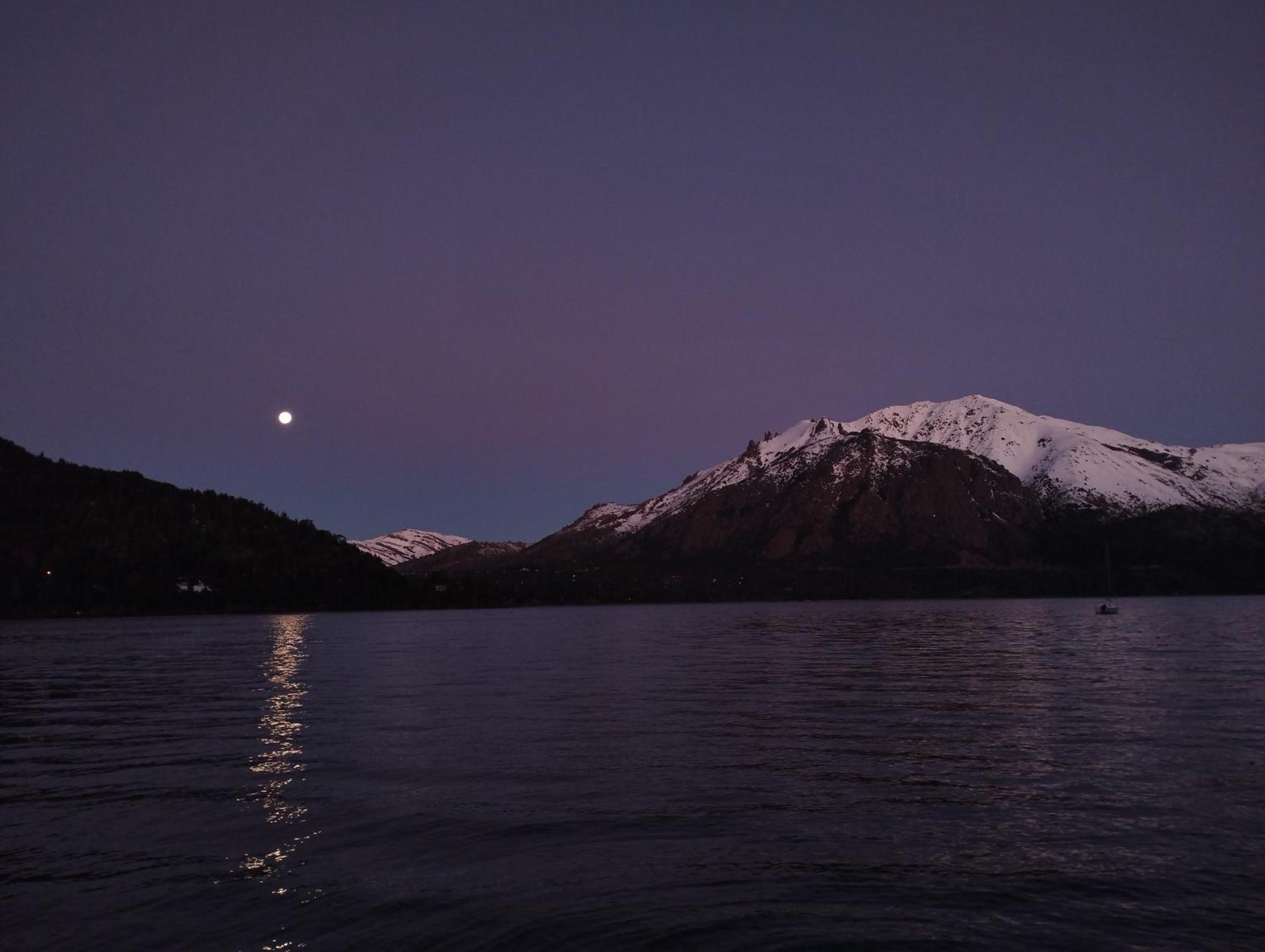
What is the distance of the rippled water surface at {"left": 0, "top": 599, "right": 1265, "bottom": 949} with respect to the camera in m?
19.2

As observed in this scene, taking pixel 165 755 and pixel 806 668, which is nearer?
pixel 165 755

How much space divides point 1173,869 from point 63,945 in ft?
74.6

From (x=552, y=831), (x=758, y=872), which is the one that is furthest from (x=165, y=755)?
(x=758, y=872)

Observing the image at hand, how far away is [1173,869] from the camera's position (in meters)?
22.1

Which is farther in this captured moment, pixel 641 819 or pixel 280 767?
pixel 280 767

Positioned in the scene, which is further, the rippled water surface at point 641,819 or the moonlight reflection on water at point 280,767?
the moonlight reflection on water at point 280,767

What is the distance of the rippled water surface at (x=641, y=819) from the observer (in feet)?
62.9

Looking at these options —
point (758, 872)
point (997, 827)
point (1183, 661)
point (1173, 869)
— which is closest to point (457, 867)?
point (758, 872)

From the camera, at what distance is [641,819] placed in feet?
90.1

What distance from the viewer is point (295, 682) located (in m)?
77.1

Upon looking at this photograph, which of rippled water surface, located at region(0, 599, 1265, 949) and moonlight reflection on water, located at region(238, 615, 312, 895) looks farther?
moonlight reflection on water, located at region(238, 615, 312, 895)

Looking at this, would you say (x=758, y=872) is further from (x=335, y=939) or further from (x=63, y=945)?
(x=63, y=945)

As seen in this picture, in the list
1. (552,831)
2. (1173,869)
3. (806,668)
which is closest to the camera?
(1173,869)

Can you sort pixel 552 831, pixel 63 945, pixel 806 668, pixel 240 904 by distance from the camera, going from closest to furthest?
pixel 63 945 → pixel 240 904 → pixel 552 831 → pixel 806 668
